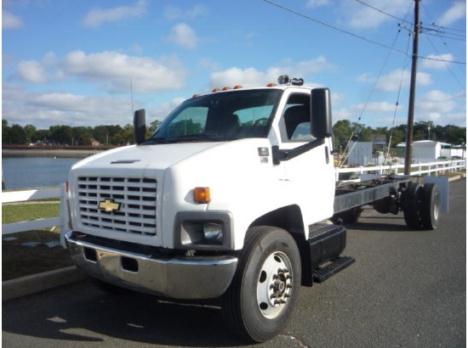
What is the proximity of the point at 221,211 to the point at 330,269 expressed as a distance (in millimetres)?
2040

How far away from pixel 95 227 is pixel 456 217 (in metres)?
9.62

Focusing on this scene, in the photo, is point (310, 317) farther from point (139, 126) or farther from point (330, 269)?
point (139, 126)

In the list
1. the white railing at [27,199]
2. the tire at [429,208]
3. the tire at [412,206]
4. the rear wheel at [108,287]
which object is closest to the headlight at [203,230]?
the rear wheel at [108,287]

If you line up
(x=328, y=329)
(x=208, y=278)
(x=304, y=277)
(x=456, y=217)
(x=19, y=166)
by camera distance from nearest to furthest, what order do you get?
1. (x=208, y=278)
2. (x=328, y=329)
3. (x=304, y=277)
4. (x=19, y=166)
5. (x=456, y=217)

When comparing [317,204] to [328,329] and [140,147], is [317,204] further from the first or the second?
[140,147]

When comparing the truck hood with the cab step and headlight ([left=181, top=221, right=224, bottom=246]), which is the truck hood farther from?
the cab step

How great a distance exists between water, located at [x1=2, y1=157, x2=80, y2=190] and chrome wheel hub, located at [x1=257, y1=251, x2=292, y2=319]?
3.93 meters

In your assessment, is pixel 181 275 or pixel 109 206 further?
pixel 109 206

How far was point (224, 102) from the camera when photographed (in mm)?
5129

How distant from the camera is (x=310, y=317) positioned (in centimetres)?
450

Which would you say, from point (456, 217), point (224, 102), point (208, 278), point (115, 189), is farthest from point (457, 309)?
point (456, 217)

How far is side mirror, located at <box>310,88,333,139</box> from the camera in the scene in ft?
13.7

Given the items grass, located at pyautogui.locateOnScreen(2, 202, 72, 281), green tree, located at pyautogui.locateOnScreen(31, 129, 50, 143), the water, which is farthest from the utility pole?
grass, located at pyautogui.locateOnScreen(2, 202, 72, 281)

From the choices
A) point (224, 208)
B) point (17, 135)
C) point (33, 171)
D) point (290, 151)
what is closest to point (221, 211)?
point (224, 208)
